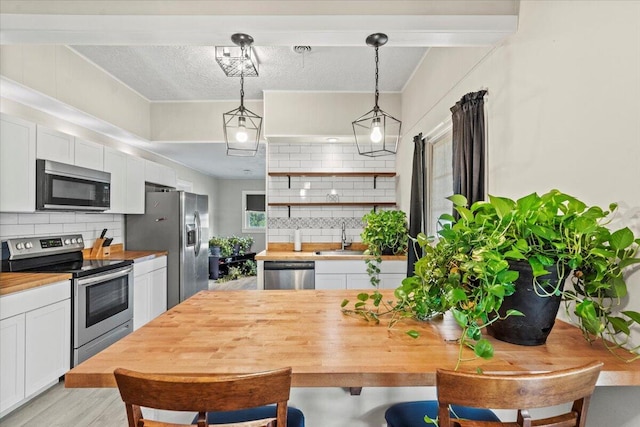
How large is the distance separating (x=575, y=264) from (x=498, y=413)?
80 cm

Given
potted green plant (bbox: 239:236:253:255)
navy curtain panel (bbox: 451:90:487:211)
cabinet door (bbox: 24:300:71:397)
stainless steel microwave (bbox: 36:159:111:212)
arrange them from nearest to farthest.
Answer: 1. navy curtain panel (bbox: 451:90:487:211)
2. cabinet door (bbox: 24:300:71:397)
3. stainless steel microwave (bbox: 36:159:111:212)
4. potted green plant (bbox: 239:236:253:255)

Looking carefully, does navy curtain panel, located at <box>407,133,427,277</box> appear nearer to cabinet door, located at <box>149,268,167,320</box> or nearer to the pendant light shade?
the pendant light shade

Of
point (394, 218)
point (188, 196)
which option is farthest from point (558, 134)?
point (188, 196)

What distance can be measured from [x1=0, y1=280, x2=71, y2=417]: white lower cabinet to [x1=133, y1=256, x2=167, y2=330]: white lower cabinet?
3.01 feet

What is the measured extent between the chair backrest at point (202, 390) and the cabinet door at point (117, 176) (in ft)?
10.8

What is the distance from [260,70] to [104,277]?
2.45 meters

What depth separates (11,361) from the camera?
6.84ft

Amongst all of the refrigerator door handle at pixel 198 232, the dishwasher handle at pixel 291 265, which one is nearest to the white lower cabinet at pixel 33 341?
the dishwasher handle at pixel 291 265

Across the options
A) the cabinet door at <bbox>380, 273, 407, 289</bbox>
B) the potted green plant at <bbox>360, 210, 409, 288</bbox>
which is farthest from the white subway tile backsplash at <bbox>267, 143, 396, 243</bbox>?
the cabinet door at <bbox>380, 273, 407, 289</bbox>

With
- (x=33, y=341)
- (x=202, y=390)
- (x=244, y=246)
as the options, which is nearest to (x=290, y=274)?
(x=33, y=341)

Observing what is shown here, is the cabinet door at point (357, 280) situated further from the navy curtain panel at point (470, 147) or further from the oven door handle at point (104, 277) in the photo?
the oven door handle at point (104, 277)

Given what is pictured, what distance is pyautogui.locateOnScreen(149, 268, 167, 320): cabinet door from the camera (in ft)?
12.4

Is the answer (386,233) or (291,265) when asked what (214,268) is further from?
(386,233)

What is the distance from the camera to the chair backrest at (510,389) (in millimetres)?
708
